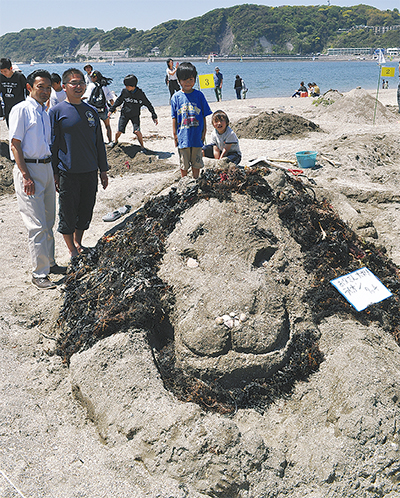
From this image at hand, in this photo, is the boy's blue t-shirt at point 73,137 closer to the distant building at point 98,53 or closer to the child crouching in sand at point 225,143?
the child crouching in sand at point 225,143

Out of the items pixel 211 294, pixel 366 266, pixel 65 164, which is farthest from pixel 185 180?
pixel 366 266

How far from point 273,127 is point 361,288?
10.2 meters

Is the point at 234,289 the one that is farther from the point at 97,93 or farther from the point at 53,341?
the point at 97,93

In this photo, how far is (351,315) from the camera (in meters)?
3.64

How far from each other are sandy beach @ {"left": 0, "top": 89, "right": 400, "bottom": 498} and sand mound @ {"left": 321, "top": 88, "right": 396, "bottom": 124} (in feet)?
17.2

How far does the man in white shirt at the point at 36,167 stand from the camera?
14.9 feet

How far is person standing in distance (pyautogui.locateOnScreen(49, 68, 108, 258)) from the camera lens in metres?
4.71

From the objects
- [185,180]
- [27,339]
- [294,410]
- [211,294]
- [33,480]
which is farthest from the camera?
[185,180]

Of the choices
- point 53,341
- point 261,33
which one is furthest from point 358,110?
point 261,33

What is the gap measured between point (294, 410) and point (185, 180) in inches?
107

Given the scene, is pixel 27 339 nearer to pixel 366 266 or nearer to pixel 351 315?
pixel 351 315

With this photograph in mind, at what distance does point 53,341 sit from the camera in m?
3.97

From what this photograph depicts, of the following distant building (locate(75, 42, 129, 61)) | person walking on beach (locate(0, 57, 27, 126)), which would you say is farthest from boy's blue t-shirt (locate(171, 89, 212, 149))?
distant building (locate(75, 42, 129, 61))

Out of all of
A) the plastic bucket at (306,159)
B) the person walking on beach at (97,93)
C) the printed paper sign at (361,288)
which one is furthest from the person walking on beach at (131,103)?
the printed paper sign at (361,288)
